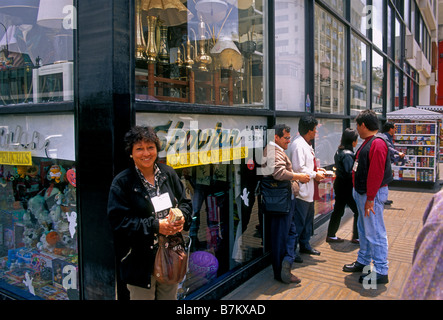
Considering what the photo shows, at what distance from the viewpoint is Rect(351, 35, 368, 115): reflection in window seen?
26.5ft

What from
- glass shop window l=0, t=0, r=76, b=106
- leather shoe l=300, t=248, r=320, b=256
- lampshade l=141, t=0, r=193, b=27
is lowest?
leather shoe l=300, t=248, r=320, b=256

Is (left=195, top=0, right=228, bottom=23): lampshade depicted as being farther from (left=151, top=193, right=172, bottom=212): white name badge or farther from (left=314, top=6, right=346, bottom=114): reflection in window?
(left=151, top=193, right=172, bottom=212): white name badge

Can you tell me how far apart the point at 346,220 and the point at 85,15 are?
5761mm

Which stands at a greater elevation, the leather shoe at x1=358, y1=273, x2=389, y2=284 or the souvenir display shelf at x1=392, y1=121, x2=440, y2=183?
the souvenir display shelf at x1=392, y1=121, x2=440, y2=183

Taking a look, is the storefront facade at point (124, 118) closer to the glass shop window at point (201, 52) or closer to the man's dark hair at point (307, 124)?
the glass shop window at point (201, 52)

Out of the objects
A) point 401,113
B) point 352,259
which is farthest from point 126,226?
point 401,113

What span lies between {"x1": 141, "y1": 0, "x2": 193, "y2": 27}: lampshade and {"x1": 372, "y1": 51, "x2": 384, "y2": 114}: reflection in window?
7326mm

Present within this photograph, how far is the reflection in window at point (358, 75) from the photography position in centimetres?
809

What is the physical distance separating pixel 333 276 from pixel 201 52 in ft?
9.90

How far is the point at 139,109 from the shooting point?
9.29 feet

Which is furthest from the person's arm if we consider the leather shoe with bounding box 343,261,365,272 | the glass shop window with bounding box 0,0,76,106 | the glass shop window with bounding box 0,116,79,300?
the glass shop window with bounding box 0,0,76,106

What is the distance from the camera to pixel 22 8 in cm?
336

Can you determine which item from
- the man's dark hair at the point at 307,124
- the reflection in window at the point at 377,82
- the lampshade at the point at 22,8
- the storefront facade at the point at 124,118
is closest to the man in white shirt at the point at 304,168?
the man's dark hair at the point at 307,124

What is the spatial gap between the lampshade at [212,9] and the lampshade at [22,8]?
174cm
